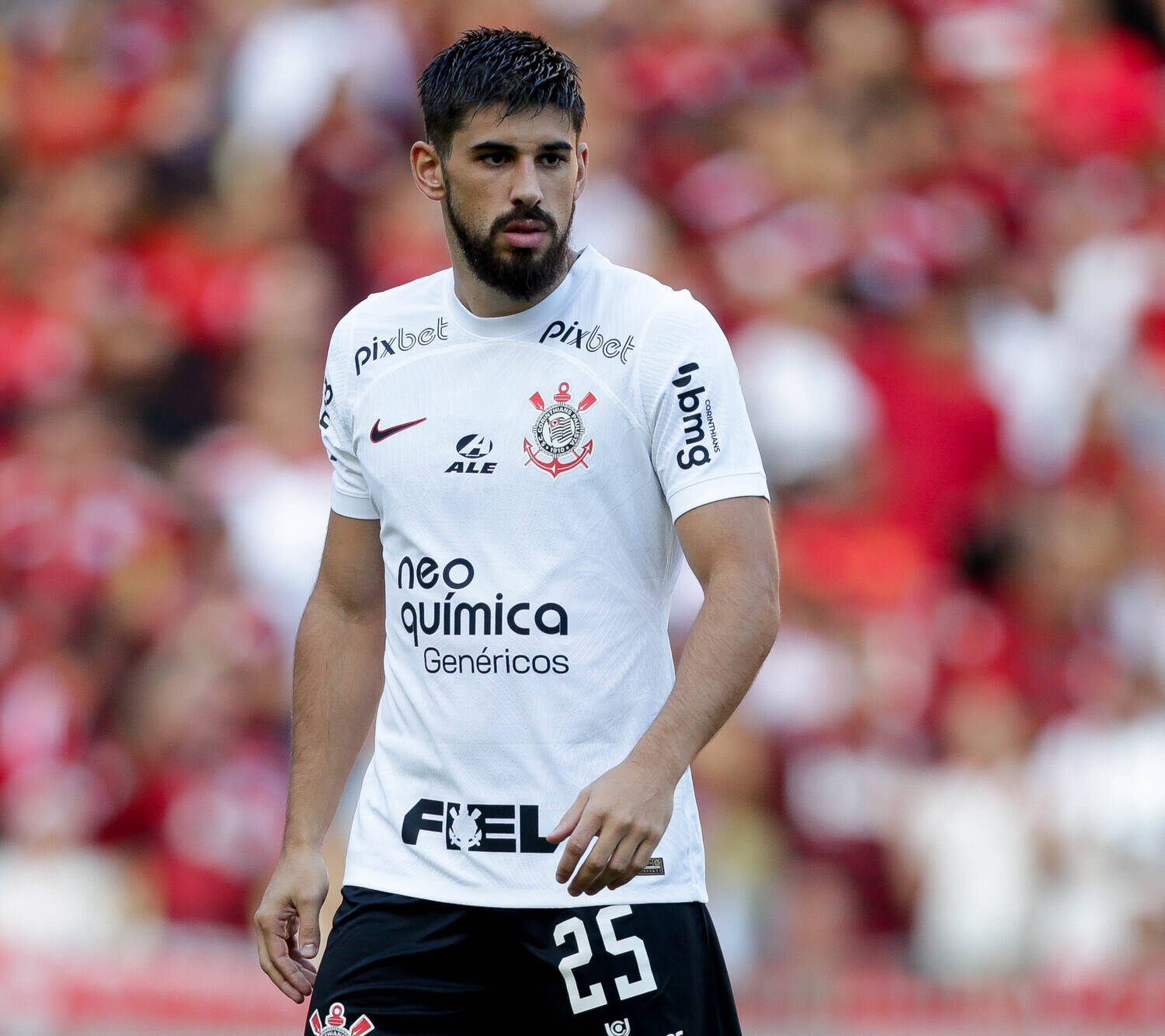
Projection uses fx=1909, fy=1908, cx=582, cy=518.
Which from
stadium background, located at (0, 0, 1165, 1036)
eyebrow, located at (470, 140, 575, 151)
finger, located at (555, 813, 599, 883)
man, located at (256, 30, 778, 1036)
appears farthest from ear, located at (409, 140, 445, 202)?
stadium background, located at (0, 0, 1165, 1036)

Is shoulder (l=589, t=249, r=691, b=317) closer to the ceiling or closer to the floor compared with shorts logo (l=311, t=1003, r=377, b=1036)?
closer to the ceiling

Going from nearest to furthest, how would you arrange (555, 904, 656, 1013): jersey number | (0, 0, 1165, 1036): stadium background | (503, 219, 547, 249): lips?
(555, 904, 656, 1013): jersey number < (503, 219, 547, 249): lips < (0, 0, 1165, 1036): stadium background

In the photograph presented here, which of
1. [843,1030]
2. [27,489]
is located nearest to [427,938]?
[843,1030]

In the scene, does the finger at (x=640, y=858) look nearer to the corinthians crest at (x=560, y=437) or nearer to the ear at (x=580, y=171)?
the corinthians crest at (x=560, y=437)

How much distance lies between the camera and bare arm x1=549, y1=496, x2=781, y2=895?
9.55 feet

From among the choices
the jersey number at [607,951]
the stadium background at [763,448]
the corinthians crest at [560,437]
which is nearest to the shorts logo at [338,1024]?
the jersey number at [607,951]

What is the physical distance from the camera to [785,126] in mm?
9906

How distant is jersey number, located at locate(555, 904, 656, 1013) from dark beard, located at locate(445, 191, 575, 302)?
1107 mm

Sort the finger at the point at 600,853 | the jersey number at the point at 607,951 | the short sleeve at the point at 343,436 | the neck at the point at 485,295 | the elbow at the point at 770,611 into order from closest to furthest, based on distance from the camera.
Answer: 1. the finger at the point at 600,853
2. the elbow at the point at 770,611
3. the jersey number at the point at 607,951
4. the neck at the point at 485,295
5. the short sleeve at the point at 343,436

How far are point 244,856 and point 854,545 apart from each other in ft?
9.79

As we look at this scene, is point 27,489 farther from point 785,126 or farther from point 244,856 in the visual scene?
point 785,126

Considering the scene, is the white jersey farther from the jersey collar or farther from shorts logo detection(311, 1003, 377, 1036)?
shorts logo detection(311, 1003, 377, 1036)

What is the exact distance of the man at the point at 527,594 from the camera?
327cm

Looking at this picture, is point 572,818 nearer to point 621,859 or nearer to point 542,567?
point 621,859
